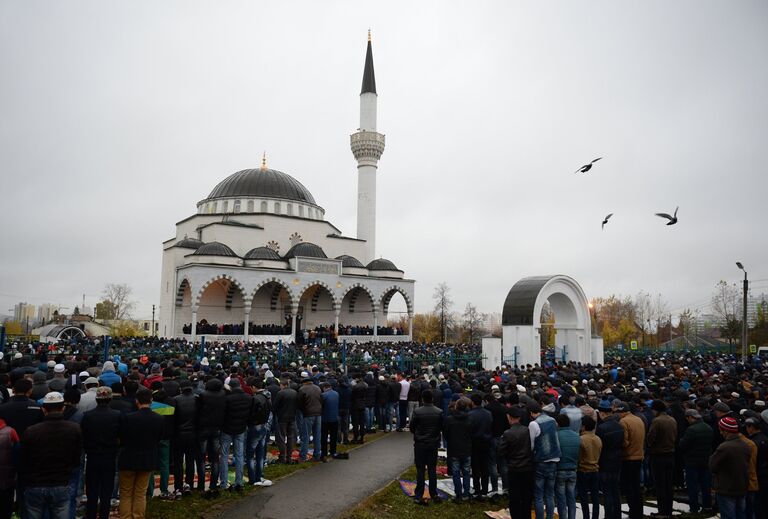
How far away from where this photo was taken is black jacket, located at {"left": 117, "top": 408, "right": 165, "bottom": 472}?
567cm

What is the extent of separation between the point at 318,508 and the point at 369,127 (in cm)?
3623

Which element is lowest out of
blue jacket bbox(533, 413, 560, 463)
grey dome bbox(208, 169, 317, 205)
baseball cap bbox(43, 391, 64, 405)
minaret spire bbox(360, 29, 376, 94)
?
blue jacket bbox(533, 413, 560, 463)

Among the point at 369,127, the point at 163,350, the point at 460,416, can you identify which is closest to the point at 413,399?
the point at 460,416

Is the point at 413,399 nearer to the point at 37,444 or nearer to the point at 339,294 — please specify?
the point at 37,444

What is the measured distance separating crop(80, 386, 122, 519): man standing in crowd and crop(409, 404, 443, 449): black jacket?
374 cm

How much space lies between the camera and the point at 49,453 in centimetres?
479

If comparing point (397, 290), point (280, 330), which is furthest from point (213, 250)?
point (397, 290)

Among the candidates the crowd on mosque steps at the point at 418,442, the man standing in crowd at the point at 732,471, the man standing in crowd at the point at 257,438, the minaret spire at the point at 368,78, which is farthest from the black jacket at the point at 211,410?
the minaret spire at the point at 368,78

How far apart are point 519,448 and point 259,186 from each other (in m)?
37.6

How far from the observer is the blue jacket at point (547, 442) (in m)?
6.07

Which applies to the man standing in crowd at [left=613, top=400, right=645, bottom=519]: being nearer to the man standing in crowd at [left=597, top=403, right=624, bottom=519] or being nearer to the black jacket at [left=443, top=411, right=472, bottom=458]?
the man standing in crowd at [left=597, top=403, right=624, bottom=519]

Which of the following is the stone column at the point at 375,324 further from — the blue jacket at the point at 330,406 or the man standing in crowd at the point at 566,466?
the man standing in crowd at the point at 566,466

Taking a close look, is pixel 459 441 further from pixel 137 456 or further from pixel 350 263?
pixel 350 263

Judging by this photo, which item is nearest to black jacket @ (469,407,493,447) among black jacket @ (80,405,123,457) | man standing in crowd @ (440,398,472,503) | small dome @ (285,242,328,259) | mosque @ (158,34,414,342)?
man standing in crowd @ (440,398,472,503)
